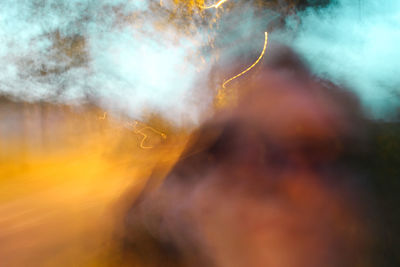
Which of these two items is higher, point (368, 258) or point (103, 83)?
point (103, 83)

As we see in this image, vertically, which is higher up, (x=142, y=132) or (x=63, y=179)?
(x=142, y=132)

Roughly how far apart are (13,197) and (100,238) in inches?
24.9

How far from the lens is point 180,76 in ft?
5.79

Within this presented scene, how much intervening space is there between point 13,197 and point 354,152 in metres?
2.32

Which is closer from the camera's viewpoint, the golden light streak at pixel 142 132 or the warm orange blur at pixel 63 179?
the warm orange blur at pixel 63 179

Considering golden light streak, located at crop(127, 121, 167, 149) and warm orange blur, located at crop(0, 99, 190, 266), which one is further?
golden light streak, located at crop(127, 121, 167, 149)

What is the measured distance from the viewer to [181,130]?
6.30ft

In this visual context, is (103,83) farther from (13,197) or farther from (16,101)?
(13,197)

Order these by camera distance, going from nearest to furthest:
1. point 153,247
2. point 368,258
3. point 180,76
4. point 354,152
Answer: point 368,258, point 354,152, point 153,247, point 180,76

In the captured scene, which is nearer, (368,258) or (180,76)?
(368,258)

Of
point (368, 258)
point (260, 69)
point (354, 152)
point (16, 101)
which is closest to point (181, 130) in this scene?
point (260, 69)

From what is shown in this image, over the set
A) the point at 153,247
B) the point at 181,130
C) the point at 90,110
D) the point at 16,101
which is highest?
the point at 16,101

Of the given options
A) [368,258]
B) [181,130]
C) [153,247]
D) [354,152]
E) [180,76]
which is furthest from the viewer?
[181,130]

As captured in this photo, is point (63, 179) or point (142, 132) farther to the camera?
point (142, 132)
